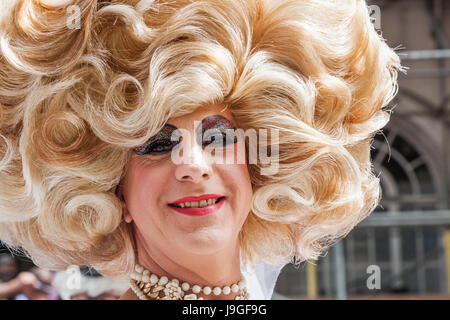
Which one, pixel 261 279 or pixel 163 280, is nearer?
pixel 163 280

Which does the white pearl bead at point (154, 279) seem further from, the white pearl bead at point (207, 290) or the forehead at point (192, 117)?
the forehead at point (192, 117)

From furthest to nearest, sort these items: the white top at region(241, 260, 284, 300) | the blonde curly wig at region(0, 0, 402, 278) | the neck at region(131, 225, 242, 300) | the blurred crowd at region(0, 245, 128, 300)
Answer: the blurred crowd at region(0, 245, 128, 300) < the white top at region(241, 260, 284, 300) < the neck at region(131, 225, 242, 300) < the blonde curly wig at region(0, 0, 402, 278)

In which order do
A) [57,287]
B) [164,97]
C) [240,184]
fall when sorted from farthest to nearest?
[57,287] → [240,184] → [164,97]

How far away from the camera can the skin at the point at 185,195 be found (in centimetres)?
116

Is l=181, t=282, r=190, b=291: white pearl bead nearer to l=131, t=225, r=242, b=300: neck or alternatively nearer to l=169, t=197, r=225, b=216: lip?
l=131, t=225, r=242, b=300: neck

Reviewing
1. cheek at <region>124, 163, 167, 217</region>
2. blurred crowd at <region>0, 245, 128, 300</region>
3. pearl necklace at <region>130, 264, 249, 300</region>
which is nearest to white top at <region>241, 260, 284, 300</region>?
pearl necklace at <region>130, 264, 249, 300</region>

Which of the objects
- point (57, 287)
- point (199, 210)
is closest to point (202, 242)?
point (199, 210)

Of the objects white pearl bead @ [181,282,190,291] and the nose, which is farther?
white pearl bead @ [181,282,190,291]

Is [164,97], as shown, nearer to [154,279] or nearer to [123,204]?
[123,204]

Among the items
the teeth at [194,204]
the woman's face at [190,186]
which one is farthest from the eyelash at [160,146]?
the teeth at [194,204]

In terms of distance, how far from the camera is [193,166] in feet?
3.73

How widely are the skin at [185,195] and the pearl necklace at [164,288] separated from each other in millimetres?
16

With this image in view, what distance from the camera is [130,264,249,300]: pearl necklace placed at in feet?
4.12

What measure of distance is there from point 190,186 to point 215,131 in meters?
0.11
